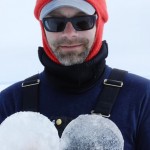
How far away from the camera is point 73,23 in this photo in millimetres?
1451

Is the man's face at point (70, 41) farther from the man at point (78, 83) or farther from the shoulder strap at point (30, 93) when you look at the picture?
the shoulder strap at point (30, 93)

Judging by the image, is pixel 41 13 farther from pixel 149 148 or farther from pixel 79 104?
pixel 149 148

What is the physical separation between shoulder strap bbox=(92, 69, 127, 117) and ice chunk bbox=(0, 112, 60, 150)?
0.74 meters

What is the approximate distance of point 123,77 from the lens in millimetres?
1504

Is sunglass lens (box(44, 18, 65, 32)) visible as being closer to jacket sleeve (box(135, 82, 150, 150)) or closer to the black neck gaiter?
the black neck gaiter

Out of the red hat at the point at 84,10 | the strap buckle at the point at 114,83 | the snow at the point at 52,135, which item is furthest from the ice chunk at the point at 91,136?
the red hat at the point at 84,10

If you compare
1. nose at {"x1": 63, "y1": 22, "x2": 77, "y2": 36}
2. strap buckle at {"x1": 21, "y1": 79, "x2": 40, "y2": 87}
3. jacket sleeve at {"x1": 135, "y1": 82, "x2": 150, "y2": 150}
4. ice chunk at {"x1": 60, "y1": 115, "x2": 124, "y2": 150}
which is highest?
nose at {"x1": 63, "y1": 22, "x2": 77, "y2": 36}

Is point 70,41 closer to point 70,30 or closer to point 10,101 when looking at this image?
point 70,30

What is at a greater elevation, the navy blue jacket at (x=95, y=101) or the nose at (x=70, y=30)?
the nose at (x=70, y=30)

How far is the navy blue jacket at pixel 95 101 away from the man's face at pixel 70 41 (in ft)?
0.56

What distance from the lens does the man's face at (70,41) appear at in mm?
1462

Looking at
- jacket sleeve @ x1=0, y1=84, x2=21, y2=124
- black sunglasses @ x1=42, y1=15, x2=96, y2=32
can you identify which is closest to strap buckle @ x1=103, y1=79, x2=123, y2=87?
black sunglasses @ x1=42, y1=15, x2=96, y2=32

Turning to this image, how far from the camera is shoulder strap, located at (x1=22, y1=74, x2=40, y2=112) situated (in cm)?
146

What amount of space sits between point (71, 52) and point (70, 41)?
0.06 meters
